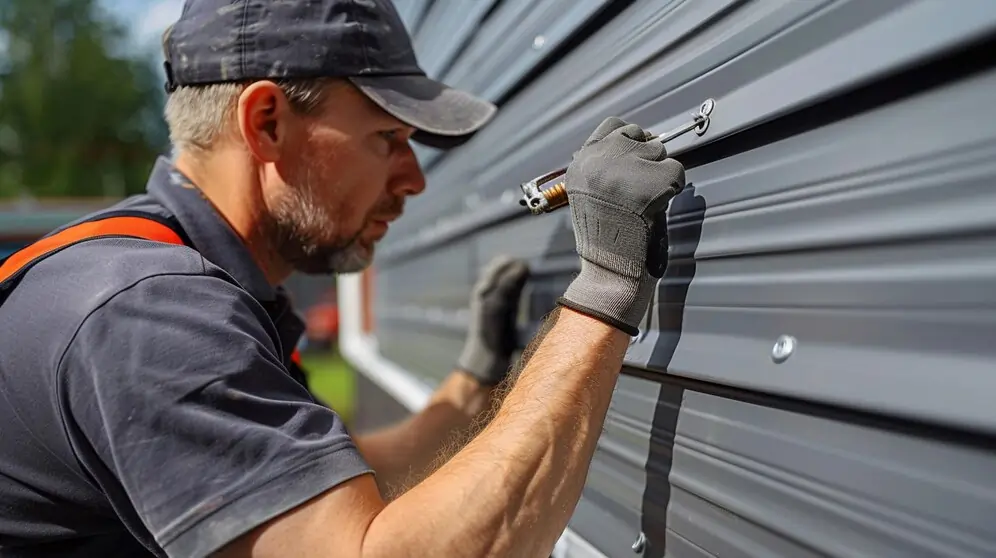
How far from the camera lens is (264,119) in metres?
1.62

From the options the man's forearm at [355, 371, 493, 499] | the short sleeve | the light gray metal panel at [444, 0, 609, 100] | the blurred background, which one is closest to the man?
the short sleeve

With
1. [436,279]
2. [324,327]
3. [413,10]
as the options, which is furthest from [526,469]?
[324,327]

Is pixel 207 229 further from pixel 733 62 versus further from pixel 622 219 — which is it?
pixel 733 62

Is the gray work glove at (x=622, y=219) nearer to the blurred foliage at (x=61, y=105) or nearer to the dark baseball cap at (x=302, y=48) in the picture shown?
the dark baseball cap at (x=302, y=48)

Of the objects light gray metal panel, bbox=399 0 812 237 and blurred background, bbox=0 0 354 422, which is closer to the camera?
light gray metal panel, bbox=399 0 812 237

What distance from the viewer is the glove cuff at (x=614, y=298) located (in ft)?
4.12

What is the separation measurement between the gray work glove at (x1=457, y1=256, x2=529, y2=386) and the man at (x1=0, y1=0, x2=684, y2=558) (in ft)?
1.92

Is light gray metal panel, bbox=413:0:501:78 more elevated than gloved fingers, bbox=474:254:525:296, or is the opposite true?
light gray metal panel, bbox=413:0:501:78

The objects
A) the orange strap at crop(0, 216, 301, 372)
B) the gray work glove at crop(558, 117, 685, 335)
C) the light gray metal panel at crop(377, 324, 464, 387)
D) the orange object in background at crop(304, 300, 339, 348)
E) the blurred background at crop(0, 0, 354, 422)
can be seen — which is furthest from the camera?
the blurred background at crop(0, 0, 354, 422)

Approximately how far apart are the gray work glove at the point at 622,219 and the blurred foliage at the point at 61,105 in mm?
28976

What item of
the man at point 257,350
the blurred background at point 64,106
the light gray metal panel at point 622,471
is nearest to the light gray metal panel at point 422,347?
the light gray metal panel at point 622,471

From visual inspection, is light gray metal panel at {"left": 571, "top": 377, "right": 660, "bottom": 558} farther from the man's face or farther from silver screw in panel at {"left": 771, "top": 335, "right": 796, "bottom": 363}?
the man's face

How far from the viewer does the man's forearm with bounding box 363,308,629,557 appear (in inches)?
42.7

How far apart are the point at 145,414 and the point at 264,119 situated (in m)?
0.74
